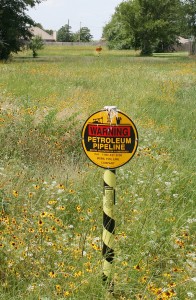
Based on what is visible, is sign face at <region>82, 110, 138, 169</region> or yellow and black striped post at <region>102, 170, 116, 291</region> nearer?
sign face at <region>82, 110, 138, 169</region>

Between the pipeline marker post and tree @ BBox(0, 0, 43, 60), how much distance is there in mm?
32758

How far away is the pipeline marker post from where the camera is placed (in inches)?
121

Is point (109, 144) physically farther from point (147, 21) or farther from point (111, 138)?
point (147, 21)

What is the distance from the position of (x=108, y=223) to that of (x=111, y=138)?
669mm

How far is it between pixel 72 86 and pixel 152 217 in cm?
1008

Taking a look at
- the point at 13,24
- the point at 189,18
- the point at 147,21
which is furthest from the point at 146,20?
the point at 13,24

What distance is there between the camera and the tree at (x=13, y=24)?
35.1m

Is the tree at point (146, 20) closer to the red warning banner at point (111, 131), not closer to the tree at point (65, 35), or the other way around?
the red warning banner at point (111, 131)

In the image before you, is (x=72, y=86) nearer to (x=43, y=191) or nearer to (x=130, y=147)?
(x=43, y=191)

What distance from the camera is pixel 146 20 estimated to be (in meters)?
53.7

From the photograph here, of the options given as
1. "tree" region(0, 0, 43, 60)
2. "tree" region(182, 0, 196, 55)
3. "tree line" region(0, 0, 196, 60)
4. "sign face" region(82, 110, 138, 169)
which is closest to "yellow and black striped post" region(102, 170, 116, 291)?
"sign face" region(82, 110, 138, 169)

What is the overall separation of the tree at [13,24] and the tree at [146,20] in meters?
19.3

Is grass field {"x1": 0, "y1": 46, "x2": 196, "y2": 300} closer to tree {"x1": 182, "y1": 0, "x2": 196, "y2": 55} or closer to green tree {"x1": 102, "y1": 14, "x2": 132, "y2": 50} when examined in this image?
tree {"x1": 182, "y1": 0, "x2": 196, "y2": 55}

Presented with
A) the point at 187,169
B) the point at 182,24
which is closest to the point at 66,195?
the point at 187,169
